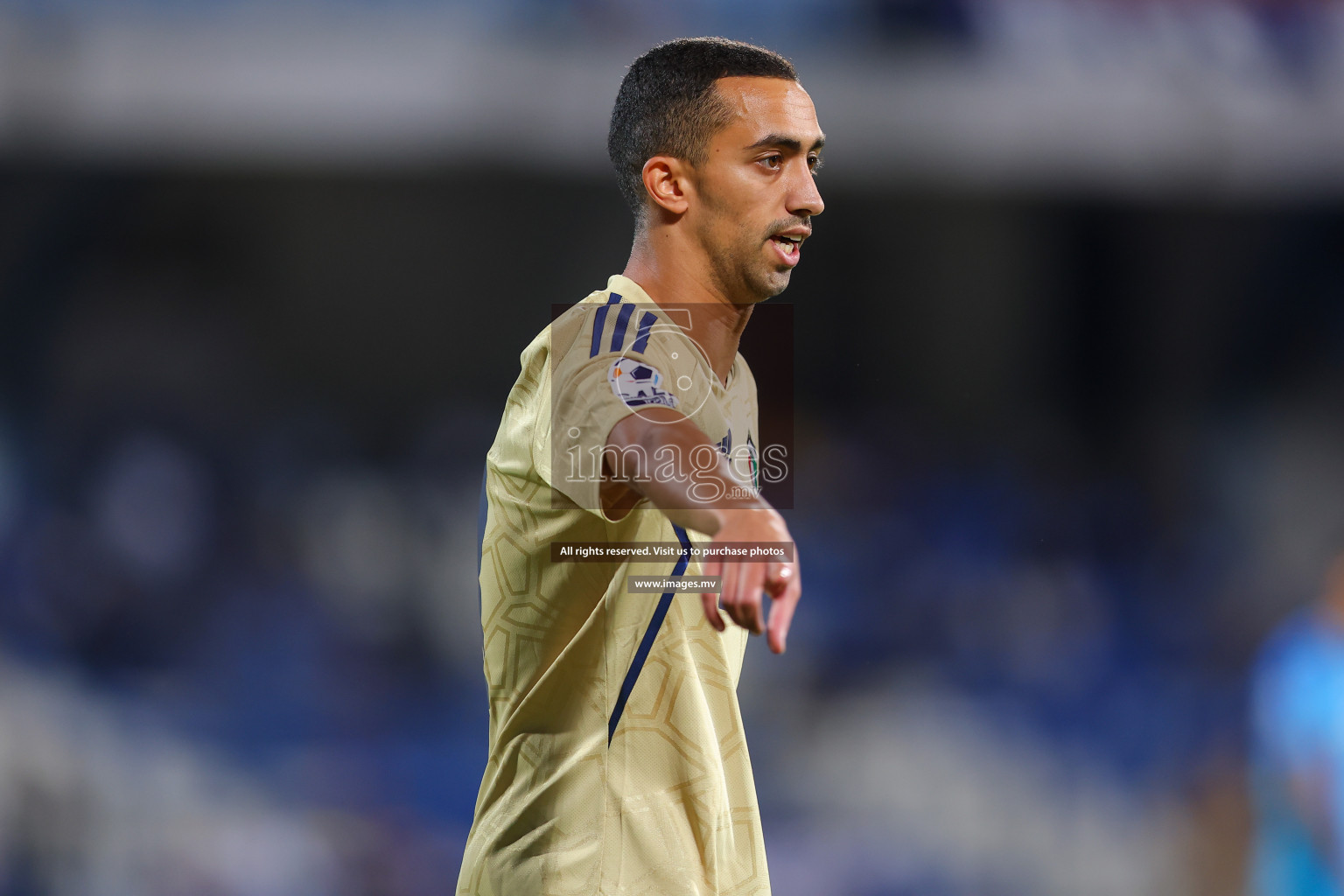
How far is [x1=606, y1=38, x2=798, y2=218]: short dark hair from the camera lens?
61.6 inches

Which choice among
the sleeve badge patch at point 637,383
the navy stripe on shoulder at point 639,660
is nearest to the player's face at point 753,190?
the sleeve badge patch at point 637,383

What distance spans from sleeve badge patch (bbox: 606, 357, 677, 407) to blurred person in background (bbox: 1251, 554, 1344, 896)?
116 inches

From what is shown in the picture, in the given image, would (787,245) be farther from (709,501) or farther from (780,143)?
(709,501)

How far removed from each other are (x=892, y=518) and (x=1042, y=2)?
1.81 metres

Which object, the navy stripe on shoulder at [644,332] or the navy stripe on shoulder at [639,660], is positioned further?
the navy stripe on shoulder at [639,660]

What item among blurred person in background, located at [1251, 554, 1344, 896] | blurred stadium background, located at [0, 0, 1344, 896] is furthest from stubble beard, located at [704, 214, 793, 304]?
blurred person in background, located at [1251, 554, 1344, 896]

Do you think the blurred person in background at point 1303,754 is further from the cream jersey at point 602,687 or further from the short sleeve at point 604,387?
the short sleeve at point 604,387

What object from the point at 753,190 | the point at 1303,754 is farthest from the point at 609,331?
the point at 1303,754

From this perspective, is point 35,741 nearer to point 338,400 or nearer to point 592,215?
point 338,400

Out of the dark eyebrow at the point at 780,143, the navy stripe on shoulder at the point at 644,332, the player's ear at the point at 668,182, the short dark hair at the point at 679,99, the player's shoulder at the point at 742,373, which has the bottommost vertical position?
the navy stripe on shoulder at the point at 644,332

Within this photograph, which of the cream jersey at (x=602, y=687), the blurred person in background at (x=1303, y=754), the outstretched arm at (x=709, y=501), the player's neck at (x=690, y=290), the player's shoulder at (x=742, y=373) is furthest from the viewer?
the blurred person in background at (x=1303, y=754)

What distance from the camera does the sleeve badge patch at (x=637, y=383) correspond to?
124 centimetres

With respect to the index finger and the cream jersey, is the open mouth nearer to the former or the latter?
the cream jersey

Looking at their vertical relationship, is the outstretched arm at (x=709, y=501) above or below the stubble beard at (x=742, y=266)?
below
